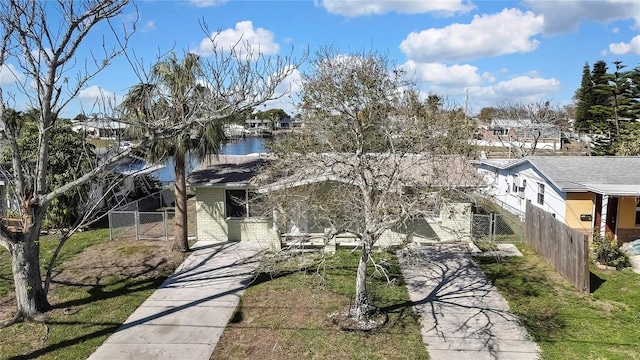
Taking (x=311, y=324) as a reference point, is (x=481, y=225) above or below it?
above

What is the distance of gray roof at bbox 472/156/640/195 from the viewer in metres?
15.6

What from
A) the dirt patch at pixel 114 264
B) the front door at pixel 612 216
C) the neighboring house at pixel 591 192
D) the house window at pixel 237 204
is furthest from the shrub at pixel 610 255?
the dirt patch at pixel 114 264

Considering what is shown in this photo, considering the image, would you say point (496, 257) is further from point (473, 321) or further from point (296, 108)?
point (296, 108)

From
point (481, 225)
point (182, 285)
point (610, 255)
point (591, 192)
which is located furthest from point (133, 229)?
point (591, 192)

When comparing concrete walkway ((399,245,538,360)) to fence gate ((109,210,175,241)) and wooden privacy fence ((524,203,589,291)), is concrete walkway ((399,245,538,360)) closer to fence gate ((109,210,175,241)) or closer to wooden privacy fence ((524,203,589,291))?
wooden privacy fence ((524,203,589,291))

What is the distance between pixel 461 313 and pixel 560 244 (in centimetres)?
458

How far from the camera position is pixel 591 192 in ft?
51.3

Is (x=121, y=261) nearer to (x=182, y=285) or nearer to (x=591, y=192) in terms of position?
(x=182, y=285)

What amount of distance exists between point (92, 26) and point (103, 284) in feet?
23.4

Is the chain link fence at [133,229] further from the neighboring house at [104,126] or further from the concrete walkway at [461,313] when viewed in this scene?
the concrete walkway at [461,313]

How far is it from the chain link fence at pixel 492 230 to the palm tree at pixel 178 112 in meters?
9.71

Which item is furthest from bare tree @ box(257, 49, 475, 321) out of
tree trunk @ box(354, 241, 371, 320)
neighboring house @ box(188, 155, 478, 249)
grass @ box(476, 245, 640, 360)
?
grass @ box(476, 245, 640, 360)

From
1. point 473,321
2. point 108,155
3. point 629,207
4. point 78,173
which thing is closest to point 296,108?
point 108,155

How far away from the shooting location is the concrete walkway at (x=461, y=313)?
8.53 meters
